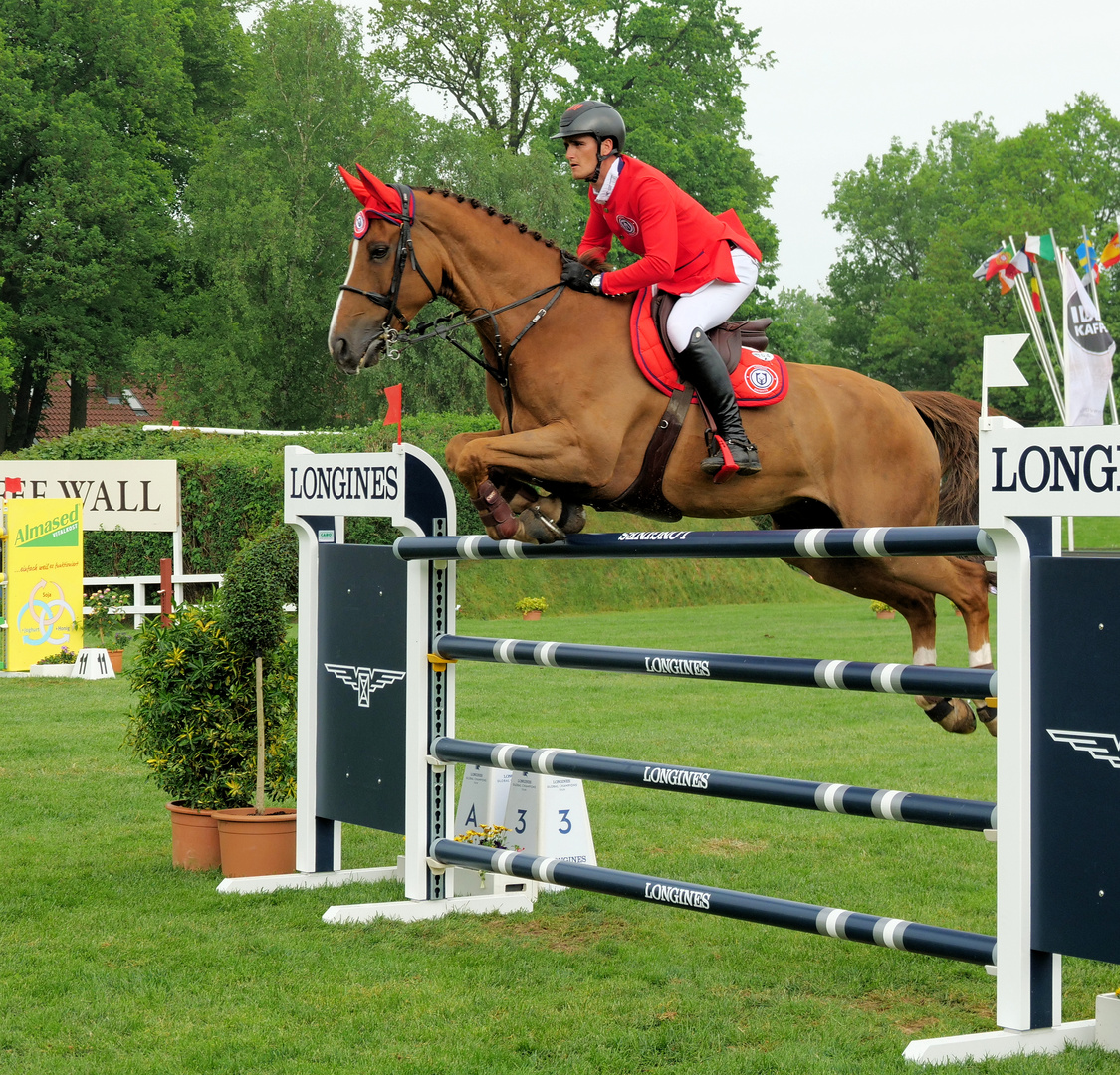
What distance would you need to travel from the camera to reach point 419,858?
194 inches

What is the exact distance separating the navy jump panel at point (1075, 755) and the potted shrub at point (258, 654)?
3195 mm

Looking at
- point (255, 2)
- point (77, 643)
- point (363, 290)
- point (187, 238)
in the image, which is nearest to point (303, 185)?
point (187, 238)

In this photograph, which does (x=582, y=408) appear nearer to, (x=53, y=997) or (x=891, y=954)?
(x=891, y=954)

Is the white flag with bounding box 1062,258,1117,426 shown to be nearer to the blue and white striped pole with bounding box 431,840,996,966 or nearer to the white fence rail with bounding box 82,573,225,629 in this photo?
the white fence rail with bounding box 82,573,225,629

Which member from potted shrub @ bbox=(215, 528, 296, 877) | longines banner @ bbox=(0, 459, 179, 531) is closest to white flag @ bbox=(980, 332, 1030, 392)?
potted shrub @ bbox=(215, 528, 296, 877)

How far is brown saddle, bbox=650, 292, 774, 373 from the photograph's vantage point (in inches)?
186

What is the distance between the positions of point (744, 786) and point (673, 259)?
1.85 m

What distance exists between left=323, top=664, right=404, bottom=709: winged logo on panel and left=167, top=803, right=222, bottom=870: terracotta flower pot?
866 millimetres

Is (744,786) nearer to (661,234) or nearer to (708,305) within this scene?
(708,305)

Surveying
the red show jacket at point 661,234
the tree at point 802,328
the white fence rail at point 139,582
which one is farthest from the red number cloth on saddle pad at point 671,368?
the tree at point 802,328

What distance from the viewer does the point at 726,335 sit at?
481 centimetres

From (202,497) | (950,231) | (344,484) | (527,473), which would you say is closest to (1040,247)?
(202,497)

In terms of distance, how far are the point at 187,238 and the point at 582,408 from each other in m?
27.1

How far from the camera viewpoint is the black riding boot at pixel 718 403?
14.8ft
